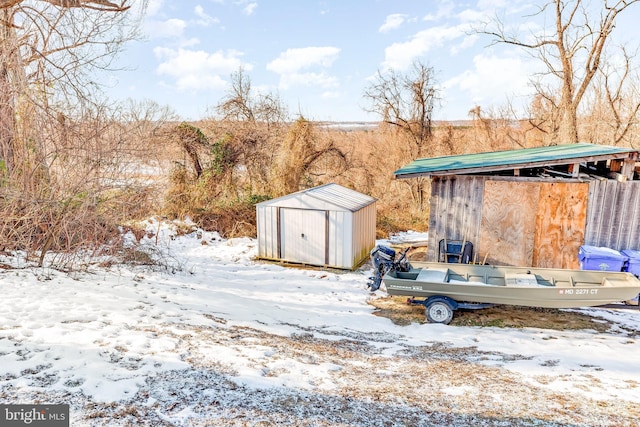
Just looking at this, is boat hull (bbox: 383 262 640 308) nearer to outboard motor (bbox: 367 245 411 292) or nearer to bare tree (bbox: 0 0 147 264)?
outboard motor (bbox: 367 245 411 292)

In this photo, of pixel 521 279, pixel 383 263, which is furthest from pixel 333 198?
pixel 521 279

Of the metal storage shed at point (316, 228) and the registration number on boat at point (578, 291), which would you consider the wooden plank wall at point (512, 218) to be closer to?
the metal storage shed at point (316, 228)

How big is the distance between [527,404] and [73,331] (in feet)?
16.4

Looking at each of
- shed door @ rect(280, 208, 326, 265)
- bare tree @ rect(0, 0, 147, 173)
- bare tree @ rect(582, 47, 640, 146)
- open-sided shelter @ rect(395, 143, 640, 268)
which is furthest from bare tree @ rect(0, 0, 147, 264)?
bare tree @ rect(582, 47, 640, 146)

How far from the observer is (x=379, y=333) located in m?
6.27

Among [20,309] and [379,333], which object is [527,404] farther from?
[20,309]

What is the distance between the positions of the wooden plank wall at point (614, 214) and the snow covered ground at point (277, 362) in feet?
4.77

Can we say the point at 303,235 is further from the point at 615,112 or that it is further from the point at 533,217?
the point at 615,112

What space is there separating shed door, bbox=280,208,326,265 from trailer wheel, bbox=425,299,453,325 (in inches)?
161

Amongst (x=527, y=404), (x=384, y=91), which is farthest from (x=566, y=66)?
(x=527, y=404)

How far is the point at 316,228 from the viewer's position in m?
10.3

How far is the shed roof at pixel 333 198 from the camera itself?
1014cm

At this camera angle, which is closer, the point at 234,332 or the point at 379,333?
the point at 234,332

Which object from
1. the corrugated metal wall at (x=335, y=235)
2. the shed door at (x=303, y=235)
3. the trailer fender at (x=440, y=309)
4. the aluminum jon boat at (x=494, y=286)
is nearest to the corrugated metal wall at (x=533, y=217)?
the aluminum jon boat at (x=494, y=286)
